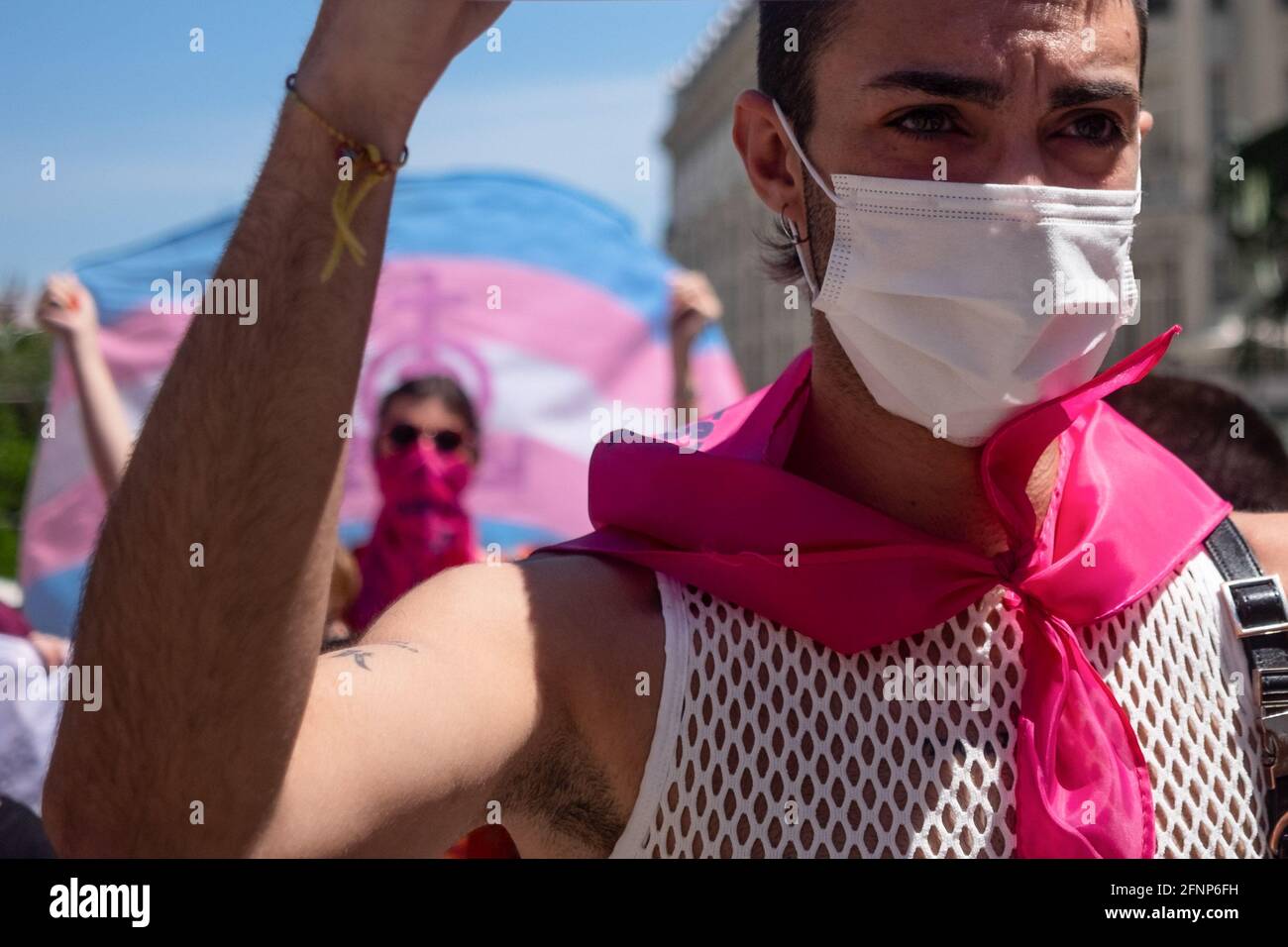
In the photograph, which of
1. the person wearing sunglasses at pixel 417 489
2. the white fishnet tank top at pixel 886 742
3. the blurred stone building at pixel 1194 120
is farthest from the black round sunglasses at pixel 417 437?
the blurred stone building at pixel 1194 120

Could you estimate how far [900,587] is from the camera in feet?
6.30

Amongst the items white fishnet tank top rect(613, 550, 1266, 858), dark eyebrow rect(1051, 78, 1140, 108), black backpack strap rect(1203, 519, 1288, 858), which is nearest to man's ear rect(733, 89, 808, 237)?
dark eyebrow rect(1051, 78, 1140, 108)

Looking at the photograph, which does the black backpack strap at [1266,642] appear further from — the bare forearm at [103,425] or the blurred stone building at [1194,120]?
the blurred stone building at [1194,120]

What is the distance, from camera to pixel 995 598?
78.9 inches

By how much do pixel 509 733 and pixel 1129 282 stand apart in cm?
115

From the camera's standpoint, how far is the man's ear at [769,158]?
214cm

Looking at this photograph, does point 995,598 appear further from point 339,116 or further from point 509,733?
point 339,116

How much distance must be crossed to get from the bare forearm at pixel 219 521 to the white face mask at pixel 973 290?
872 millimetres

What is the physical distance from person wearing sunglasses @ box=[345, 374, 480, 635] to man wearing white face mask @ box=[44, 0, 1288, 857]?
8.01ft

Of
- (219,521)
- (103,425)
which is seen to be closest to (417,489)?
(103,425)

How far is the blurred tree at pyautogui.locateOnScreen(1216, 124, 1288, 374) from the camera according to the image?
14844 millimetres

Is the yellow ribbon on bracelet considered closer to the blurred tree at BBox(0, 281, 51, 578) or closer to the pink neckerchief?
the pink neckerchief

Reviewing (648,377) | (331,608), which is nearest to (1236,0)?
(648,377)

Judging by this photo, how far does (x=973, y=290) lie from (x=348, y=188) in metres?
0.99
